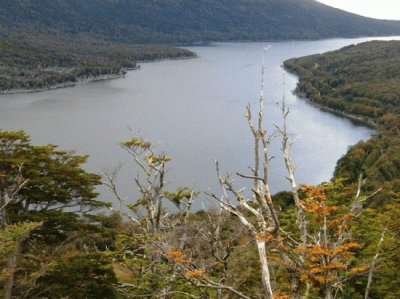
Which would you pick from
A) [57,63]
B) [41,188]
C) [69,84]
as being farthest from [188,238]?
[57,63]

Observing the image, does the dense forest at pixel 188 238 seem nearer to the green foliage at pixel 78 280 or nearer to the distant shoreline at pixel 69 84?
the green foliage at pixel 78 280

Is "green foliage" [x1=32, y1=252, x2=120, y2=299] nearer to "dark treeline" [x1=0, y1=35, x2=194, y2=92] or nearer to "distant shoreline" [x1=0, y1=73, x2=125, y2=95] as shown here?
"distant shoreline" [x1=0, y1=73, x2=125, y2=95]

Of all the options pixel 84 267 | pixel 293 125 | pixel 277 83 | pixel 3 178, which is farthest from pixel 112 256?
pixel 277 83

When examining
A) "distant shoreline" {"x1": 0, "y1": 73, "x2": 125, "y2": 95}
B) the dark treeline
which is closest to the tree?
"distant shoreline" {"x1": 0, "y1": 73, "x2": 125, "y2": 95}

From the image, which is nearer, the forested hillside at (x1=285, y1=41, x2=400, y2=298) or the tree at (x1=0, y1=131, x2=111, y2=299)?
the forested hillside at (x1=285, y1=41, x2=400, y2=298)

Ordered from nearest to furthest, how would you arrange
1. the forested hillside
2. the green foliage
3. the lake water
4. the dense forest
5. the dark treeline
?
1. the dense forest
2. the forested hillside
3. the green foliage
4. the lake water
5. the dark treeline

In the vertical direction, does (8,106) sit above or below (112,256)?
below

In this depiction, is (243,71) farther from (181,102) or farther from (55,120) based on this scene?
(55,120)
